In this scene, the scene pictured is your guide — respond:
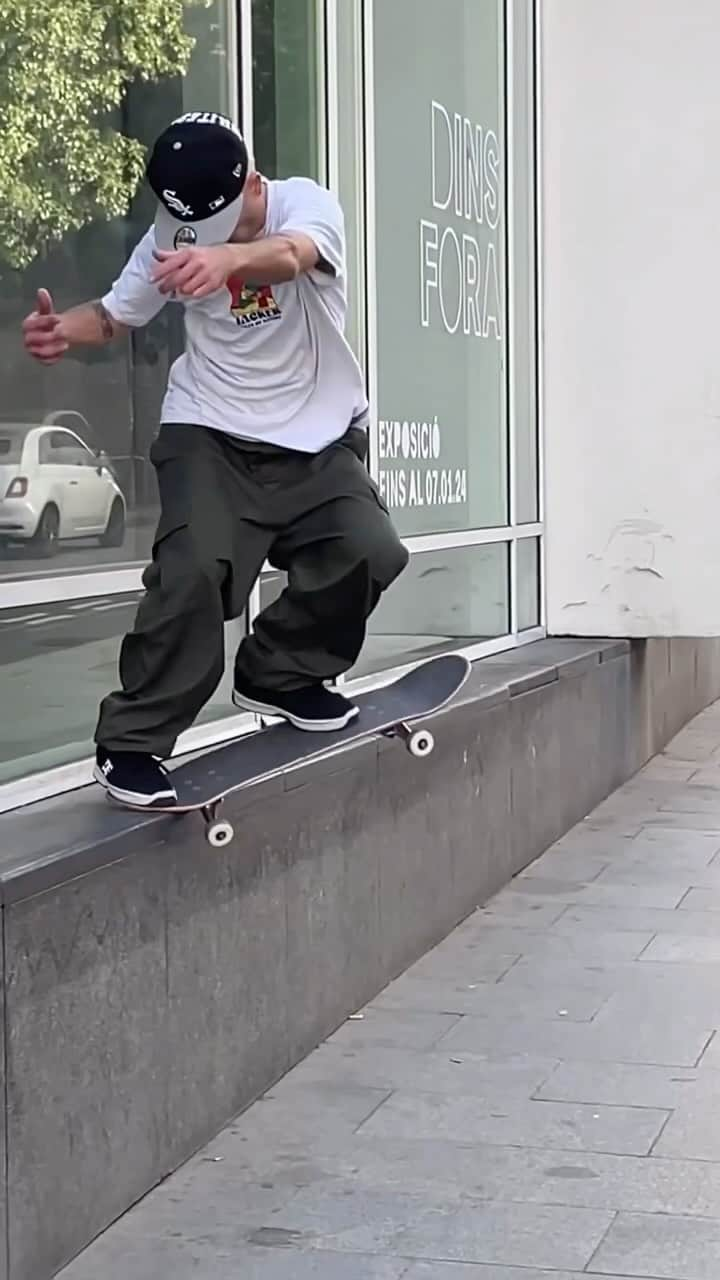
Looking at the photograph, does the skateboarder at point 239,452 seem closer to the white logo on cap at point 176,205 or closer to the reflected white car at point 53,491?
the white logo on cap at point 176,205

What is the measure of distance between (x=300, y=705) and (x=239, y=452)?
0.77 m

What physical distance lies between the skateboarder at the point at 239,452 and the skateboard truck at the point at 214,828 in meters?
0.13

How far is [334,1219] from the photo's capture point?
160 inches

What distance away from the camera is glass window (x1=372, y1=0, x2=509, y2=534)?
23.8 feet

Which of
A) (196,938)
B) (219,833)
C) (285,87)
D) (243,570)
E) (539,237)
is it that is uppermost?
(285,87)

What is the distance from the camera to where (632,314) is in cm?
883

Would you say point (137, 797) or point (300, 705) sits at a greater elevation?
point (300, 705)

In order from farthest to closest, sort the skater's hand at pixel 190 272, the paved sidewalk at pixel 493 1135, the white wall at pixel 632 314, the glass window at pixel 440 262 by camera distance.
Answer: the white wall at pixel 632 314 < the glass window at pixel 440 262 < the paved sidewalk at pixel 493 1135 < the skater's hand at pixel 190 272

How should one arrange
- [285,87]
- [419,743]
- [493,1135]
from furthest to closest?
1. [285,87]
2. [419,743]
3. [493,1135]

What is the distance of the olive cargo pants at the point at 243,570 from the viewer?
164 inches

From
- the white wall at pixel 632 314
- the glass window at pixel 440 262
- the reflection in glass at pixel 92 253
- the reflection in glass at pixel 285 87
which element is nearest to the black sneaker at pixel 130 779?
the reflection in glass at pixel 92 253

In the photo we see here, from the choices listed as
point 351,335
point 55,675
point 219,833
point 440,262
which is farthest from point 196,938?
point 440,262

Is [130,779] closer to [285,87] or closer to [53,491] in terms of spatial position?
[53,491]

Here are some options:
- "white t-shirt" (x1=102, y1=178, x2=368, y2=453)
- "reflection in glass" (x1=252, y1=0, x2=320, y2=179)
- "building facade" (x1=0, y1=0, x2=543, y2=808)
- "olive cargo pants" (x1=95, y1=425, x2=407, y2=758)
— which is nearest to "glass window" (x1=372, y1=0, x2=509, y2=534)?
"building facade" (x1=0, y1=0, x2=543, y2=808)
